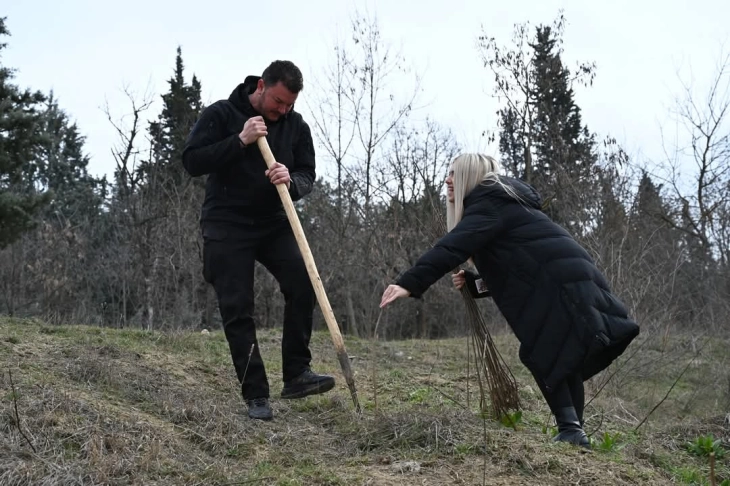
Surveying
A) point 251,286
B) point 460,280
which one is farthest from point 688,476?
point 251,286

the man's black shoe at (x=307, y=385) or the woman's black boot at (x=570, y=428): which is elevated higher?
the man's black shoe at (x=307, y=385)

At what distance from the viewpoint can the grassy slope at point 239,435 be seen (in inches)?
131

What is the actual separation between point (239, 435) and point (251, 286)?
3.28 feet

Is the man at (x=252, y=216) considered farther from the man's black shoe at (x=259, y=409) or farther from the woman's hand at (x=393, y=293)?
the woman's hand at (x=393, y=293)

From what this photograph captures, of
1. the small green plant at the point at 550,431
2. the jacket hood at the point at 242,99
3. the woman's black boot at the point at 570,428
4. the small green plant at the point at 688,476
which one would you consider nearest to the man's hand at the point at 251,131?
the jacket hood at the point at 242,99

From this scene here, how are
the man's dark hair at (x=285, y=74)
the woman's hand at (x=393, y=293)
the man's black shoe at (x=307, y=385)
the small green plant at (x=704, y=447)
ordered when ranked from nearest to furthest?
the woman's hand at (x=393, y=293) < the man's dark hair at (x=285, y=74) < the man's black shoe at (x=307, y=385) < the small green plant at (x=704, y=447)

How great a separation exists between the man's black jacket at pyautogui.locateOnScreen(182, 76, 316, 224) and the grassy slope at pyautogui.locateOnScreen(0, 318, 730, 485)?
1190 millimetres

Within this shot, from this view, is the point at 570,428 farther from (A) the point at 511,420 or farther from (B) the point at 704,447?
(B) the point at 704,447

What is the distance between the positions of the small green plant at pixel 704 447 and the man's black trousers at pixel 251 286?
2728 mm

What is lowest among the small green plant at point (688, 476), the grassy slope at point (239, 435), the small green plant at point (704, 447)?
the small green plant at point (688, 476)

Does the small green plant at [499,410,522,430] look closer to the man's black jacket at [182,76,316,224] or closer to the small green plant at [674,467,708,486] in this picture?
the small green plant at [674,467,708,486]

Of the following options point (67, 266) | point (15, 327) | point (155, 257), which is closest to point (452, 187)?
point (15, 327)

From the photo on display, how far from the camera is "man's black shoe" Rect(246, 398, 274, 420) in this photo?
442cm

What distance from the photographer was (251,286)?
4625mm
